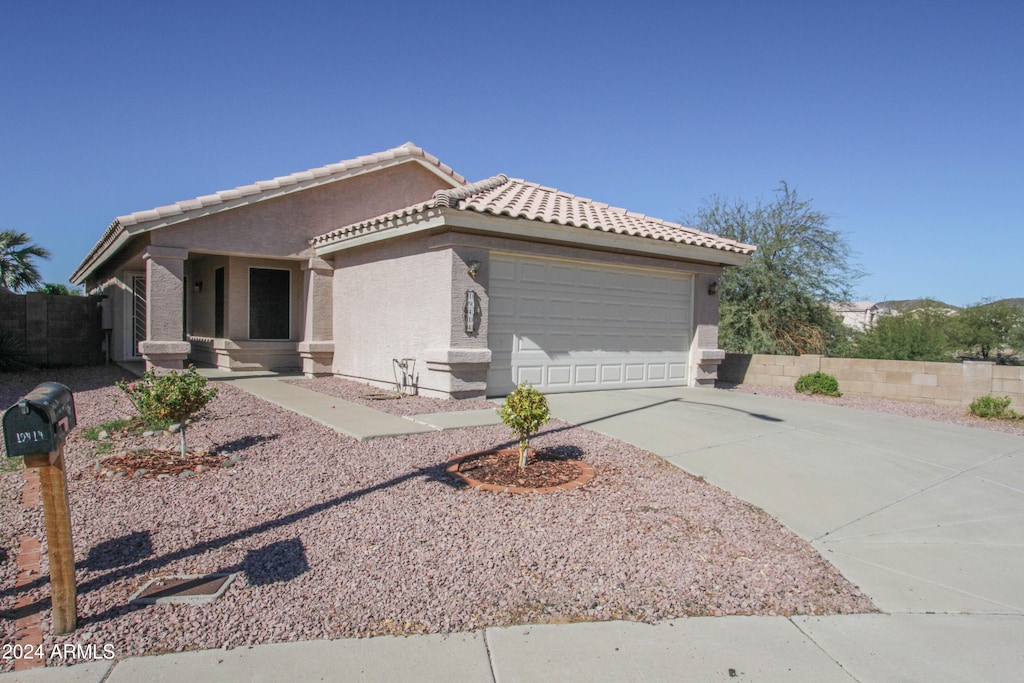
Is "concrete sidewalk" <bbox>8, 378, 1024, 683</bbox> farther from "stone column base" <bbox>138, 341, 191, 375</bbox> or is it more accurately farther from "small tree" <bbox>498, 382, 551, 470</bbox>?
"stone column base" <bbox>138, 341, 191, 375</bbox>

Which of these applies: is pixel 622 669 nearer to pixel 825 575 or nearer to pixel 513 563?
pixel 513 563

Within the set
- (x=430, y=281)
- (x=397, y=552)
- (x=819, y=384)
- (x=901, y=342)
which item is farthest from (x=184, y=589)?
(x=901, y=342)

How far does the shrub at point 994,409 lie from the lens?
10.8 meters

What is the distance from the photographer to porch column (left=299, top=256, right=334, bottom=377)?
13344mm

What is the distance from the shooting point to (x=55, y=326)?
1622 cm

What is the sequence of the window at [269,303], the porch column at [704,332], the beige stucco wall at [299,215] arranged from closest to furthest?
the beige stucco wall at [299,215] → the porch column at [704,332] → the window at [269,303]

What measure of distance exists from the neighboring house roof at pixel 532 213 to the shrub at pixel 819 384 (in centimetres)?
300

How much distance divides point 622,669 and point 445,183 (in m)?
13.7

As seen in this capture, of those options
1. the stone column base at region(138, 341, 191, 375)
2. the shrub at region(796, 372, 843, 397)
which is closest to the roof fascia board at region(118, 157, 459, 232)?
the stone column base at region(138, 341, 191, 375)

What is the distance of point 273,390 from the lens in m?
11.1

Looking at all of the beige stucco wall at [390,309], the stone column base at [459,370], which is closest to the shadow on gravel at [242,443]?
the stone column base at [459,370]

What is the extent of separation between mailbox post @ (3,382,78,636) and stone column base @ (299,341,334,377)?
32.6 ft

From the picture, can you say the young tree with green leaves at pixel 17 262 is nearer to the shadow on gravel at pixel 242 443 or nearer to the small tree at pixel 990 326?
the shadow on gravel at pixel 242 443

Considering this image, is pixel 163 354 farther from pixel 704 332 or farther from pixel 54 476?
pixel 704 332
